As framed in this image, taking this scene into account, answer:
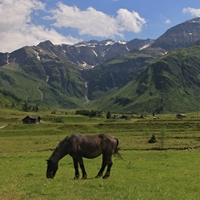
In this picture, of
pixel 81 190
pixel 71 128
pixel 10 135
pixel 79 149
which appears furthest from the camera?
pixel 71 128

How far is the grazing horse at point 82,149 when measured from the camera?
24.4m

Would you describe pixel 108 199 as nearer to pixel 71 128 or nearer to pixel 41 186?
pixel 41 186

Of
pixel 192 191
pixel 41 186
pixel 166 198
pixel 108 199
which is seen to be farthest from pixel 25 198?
pixel 192 191

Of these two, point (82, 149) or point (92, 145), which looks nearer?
point (82, 149)

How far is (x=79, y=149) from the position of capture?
79.8ft

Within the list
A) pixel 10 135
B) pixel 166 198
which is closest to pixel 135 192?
pixel 166 198

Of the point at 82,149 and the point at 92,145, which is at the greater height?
the point at 92,145

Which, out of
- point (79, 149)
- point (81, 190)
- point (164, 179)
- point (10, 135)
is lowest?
point (10, 135)

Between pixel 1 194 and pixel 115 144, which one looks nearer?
pixel 1 194

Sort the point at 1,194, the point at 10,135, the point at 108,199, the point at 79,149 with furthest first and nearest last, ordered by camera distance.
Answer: the point at 10,135 < the point at 79,149 < the point at 1,194 < the point at 108,199

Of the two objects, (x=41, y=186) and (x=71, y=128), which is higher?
(x=41, y=186)

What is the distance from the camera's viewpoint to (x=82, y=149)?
2441 centimetres

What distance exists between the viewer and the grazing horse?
2444 cm

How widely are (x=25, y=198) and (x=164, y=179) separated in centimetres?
1482
